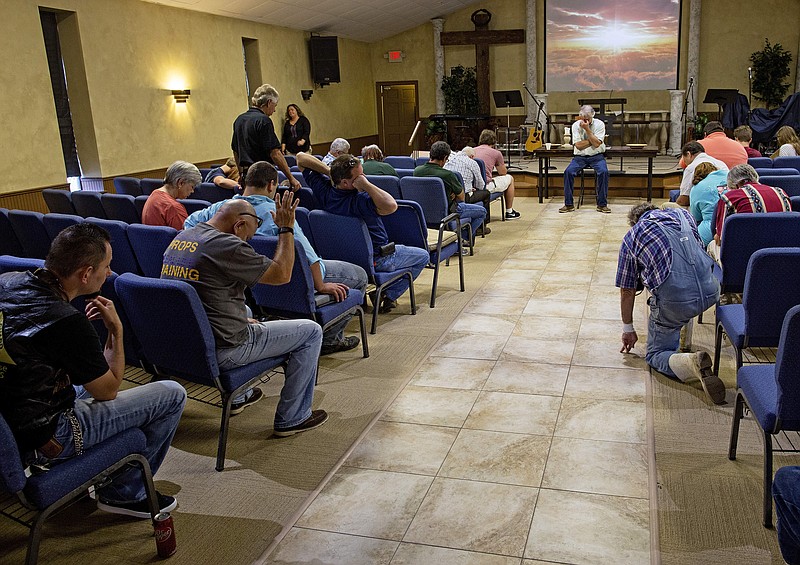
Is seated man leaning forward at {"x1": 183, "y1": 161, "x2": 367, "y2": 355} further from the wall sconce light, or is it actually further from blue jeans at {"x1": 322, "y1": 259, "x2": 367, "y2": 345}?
the wall sconce light

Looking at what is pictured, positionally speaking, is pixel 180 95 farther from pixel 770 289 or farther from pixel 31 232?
pixel 770 289

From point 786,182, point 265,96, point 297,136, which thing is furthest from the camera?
point 297,136

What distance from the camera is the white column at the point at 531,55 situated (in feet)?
47.2

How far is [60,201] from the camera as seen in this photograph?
5.96 m

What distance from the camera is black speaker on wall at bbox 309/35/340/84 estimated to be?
12.9 m

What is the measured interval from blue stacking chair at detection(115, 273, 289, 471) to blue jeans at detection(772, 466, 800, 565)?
1.96 meters

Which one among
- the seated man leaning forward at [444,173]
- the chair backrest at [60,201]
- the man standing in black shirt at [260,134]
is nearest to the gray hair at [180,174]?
the man standing in black shirt at [260,134]

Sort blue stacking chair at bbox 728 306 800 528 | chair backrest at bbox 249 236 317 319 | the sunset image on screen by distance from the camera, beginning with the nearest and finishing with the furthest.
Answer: blue stacking chair at bbox 728 306 800 528 → chair backrest at bbox 249 236 317 319 → the sunset image on screen

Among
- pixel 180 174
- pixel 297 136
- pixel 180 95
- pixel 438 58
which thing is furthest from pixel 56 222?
pixel 438 58

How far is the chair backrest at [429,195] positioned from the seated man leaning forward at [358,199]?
40.2 inches

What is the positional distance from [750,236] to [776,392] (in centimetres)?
169

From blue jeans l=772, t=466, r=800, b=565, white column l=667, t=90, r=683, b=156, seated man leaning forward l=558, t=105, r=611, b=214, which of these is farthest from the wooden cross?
blue jeans l=772, t=466, r=800, b=565

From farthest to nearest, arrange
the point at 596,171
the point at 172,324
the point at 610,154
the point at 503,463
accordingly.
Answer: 1. the point at 610,154
2. the point at 596,171
3. the point at 503,463
4. the point at 172,324

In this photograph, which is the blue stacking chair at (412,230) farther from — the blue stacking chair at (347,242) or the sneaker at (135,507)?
the sneaker at (135,507)
